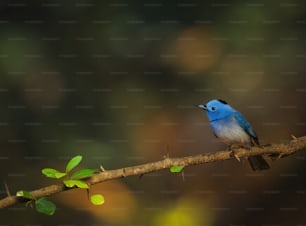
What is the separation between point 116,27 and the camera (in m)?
5.07

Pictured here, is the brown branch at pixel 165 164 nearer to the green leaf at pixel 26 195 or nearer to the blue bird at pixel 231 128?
the green leaf at pixel 26 195

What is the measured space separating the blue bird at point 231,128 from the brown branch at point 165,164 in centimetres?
56

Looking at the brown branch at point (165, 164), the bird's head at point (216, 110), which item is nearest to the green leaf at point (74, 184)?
the brown branch at point (165, 164)

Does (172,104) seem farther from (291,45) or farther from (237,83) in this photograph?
(291,45)

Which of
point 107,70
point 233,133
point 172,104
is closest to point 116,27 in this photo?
point 107,70

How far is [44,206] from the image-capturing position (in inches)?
69.7

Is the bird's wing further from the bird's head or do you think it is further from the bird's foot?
the bird's foot

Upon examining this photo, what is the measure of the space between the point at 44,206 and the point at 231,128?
3.24 feet

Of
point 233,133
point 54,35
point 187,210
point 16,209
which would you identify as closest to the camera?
point 233,133

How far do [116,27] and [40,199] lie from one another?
3.38 metres

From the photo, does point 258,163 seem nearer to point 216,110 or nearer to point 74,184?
point 216,110

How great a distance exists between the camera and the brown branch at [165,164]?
5.79 feet

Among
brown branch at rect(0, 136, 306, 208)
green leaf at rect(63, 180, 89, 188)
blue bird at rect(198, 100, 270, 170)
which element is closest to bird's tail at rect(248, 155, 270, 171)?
blue bird at rect(198, 100, 270, 170)

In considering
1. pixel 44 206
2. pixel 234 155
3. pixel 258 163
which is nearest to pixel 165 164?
pixel 234 155
